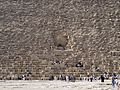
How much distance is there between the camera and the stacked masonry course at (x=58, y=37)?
31.2 meters

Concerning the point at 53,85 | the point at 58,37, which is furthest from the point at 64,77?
the point at 53,85

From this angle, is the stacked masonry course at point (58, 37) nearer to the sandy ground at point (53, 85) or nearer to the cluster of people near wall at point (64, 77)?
the cluster of people near wall at point (64, 77)

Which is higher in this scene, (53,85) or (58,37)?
(58,37)

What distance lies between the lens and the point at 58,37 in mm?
32656

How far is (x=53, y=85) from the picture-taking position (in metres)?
27.7

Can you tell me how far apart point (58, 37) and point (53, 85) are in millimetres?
5436

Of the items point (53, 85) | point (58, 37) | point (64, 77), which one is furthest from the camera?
point (58, 37)

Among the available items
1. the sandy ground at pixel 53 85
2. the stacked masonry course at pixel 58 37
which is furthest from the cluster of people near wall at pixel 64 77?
the sandy ground at pixel 53 85

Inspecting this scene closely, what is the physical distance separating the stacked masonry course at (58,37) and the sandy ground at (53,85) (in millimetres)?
1558

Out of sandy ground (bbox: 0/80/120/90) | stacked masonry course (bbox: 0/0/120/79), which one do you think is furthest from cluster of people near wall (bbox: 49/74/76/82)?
sandy ground (bbox: 0/80/120/90)

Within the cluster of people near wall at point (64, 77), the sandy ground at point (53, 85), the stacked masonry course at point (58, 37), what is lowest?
the sandy ground at point (53, 85)

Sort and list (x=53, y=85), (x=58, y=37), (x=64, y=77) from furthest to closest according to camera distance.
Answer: (x=58, y=37) < (x=64, y=77) < (x=53, y=85)

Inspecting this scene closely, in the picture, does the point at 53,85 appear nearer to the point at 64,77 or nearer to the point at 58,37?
the point at 64,77

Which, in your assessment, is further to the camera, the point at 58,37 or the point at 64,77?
the point at 58,37
